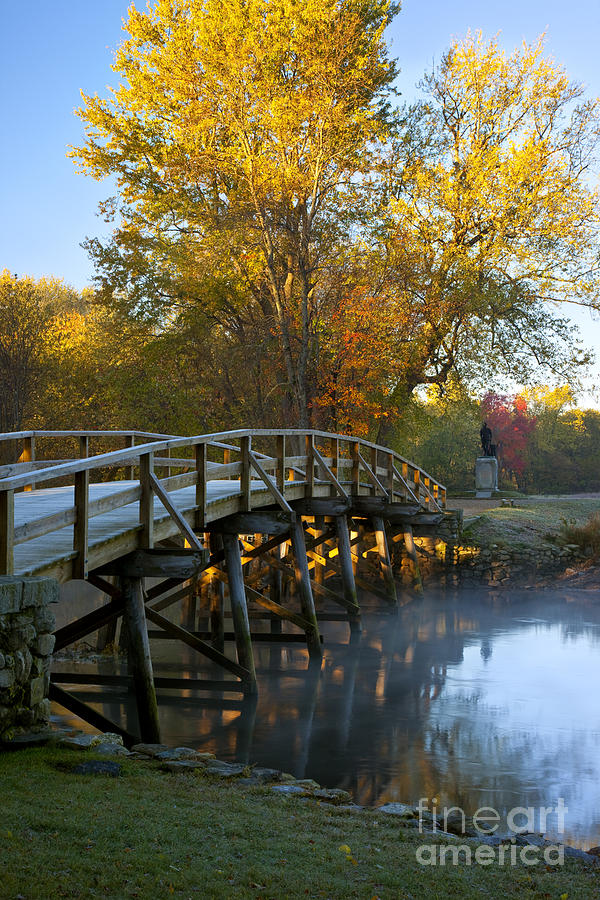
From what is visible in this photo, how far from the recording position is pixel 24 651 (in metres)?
5.96

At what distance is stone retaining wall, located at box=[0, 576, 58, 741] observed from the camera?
5785mm

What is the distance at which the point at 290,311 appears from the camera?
2373 cm

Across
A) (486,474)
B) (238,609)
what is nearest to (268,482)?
(238,609)

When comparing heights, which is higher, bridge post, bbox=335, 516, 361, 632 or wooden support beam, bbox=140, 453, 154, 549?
wooden support beam, bbox=140, 453, 154, 549

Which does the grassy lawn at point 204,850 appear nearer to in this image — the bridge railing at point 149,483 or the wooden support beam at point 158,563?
the bridge railing at point 149,483

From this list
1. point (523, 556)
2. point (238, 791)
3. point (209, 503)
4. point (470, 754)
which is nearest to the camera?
point (238, 791)

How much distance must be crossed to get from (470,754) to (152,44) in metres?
23.2

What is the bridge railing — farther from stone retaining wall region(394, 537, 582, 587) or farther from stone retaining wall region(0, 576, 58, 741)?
stone retaining wall region(394, 537, 582, 587)

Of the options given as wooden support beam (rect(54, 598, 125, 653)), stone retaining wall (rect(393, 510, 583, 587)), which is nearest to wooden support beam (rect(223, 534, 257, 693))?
wooden support beam (rect(54, 598, 125, 653))

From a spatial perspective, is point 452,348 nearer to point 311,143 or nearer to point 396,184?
point 396,184

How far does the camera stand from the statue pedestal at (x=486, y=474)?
3500 centimetres

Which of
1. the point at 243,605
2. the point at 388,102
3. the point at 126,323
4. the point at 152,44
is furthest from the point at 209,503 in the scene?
the point at 152,44

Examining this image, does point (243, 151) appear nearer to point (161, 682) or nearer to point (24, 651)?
point (161, 682)

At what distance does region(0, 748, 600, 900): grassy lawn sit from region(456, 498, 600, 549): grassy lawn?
18.8 meters
